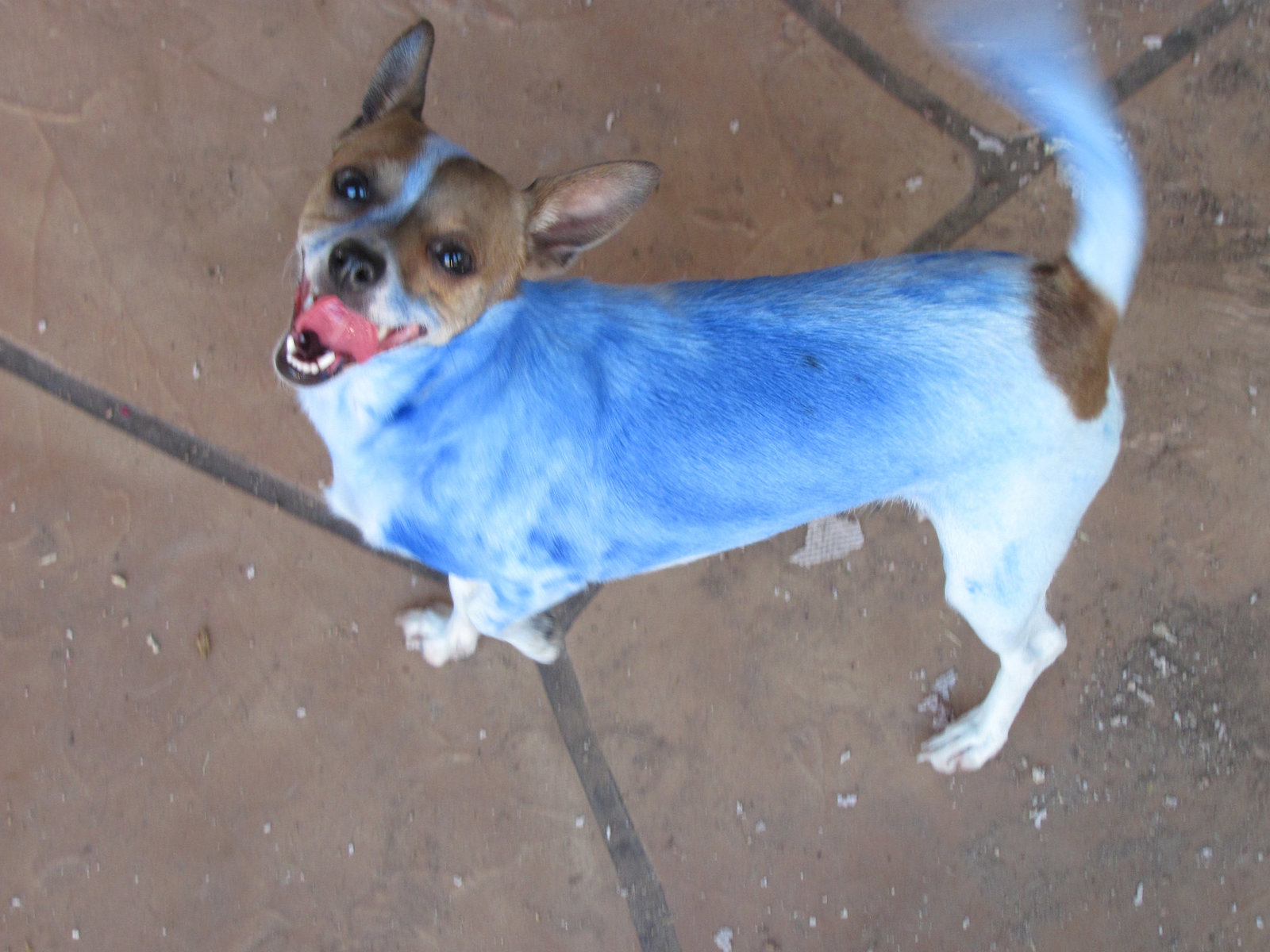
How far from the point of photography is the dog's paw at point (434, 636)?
10.1ft

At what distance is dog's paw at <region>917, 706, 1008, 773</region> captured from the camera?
3123mm

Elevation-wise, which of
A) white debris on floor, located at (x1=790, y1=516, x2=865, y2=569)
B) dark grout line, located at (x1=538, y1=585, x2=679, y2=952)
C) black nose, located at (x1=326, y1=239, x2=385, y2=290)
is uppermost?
black nose, located at (x1=326, y1=239, x2=385, y2=290)

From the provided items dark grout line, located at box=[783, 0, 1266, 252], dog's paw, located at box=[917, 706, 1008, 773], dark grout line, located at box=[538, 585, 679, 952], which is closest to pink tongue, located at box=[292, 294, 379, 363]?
dark grout line, located at box=[538, 585, 679, 952]

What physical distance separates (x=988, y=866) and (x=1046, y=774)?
40 centimetres

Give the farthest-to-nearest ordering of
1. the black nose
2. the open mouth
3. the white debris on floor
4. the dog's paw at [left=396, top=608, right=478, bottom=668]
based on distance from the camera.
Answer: the white debris on floor, the dog's paw at [left=396, top=608, right=478, bottom=668], the open mouth, the black nose

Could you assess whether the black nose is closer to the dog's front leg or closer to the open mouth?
the open mouth

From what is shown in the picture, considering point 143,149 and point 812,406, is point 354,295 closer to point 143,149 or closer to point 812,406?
point 812,406

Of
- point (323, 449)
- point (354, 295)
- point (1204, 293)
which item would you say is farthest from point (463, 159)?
point (1204, 293)

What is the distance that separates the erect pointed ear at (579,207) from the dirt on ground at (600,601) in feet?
3.64

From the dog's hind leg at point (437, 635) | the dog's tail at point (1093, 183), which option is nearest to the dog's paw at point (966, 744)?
the dog's tail at point (1093, 183)

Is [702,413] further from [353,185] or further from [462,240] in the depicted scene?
[353,185]

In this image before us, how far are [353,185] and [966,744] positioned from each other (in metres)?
2.68

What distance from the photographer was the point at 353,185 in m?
2.04

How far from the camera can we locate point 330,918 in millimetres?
3064
